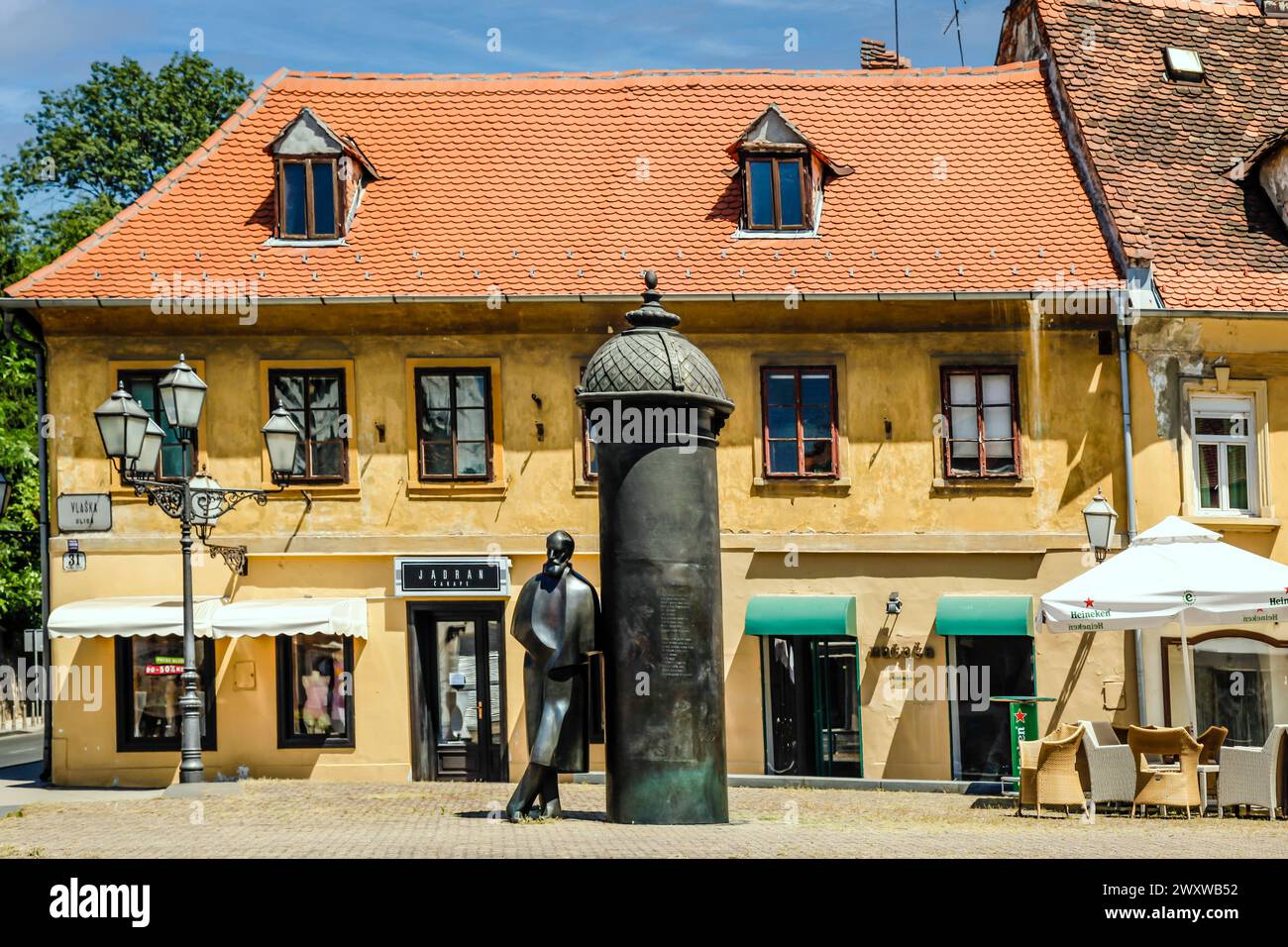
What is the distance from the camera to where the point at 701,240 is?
24984mm

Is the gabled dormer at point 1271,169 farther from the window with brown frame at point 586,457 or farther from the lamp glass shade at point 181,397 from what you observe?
the lamp glass shade at point 181,397

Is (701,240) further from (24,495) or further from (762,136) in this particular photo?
(24,495)

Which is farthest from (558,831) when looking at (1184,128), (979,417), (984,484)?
(1184,128)

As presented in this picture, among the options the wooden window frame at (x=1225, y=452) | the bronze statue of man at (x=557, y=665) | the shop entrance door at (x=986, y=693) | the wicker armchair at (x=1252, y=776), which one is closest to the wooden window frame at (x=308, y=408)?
the shop entrance door at (x=986, y=693)

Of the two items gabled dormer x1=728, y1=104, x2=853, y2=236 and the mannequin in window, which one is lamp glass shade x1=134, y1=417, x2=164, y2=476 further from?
gabled dormer x1=728, y1=104, x2=853, y2=236

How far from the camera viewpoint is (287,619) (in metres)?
22.8

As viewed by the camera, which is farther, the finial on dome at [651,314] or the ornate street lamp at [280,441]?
the ornate street lamp at [280,441]

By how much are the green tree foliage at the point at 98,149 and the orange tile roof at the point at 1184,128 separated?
944 inches

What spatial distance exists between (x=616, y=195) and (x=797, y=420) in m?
4.38

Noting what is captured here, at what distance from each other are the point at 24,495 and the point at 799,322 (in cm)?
2507

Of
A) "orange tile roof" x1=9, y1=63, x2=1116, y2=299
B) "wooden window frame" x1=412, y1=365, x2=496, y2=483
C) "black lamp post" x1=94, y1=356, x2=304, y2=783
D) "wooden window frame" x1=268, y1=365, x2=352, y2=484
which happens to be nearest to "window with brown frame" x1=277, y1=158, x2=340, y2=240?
"orange tile roof" x1=9, y1=63, x2=1116, y2=299

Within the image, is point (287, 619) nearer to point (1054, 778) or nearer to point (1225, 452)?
point (1054, 778)

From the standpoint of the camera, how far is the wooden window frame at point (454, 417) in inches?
945

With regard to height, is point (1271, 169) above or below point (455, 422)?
above
